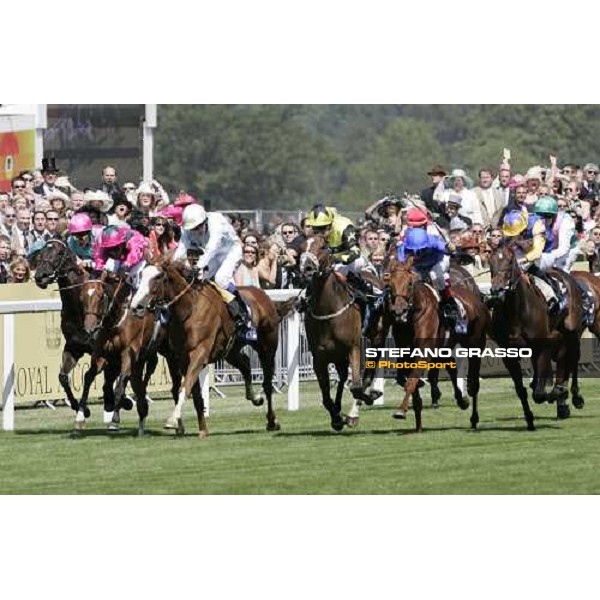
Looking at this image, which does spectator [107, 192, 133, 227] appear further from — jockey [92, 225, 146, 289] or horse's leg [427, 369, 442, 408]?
horse's leg [427, 369, 442, 408]

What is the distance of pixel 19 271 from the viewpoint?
2027 cm

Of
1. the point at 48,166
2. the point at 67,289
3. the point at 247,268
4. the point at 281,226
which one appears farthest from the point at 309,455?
the point at 48,166

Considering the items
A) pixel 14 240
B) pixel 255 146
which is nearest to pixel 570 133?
pixel 255 146

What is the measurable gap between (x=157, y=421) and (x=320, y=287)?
2797 mm

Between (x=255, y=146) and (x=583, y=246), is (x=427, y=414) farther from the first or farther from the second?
(x=255, y=146)

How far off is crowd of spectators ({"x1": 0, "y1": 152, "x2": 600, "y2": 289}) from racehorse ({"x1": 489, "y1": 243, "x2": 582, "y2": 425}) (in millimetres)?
578

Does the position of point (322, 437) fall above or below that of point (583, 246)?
below

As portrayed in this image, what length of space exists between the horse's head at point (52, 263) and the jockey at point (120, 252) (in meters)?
0.30

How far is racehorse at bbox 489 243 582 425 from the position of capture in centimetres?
1733

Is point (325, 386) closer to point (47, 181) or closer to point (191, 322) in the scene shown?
point (191, 322)

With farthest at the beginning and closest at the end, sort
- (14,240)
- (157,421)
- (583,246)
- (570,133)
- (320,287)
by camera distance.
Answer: (570,133), (583,246), (14,240), (157,421), (320,287)

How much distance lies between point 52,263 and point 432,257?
11.2ft

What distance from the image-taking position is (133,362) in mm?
17750

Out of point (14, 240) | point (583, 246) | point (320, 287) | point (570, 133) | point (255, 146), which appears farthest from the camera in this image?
point (255, 146)
